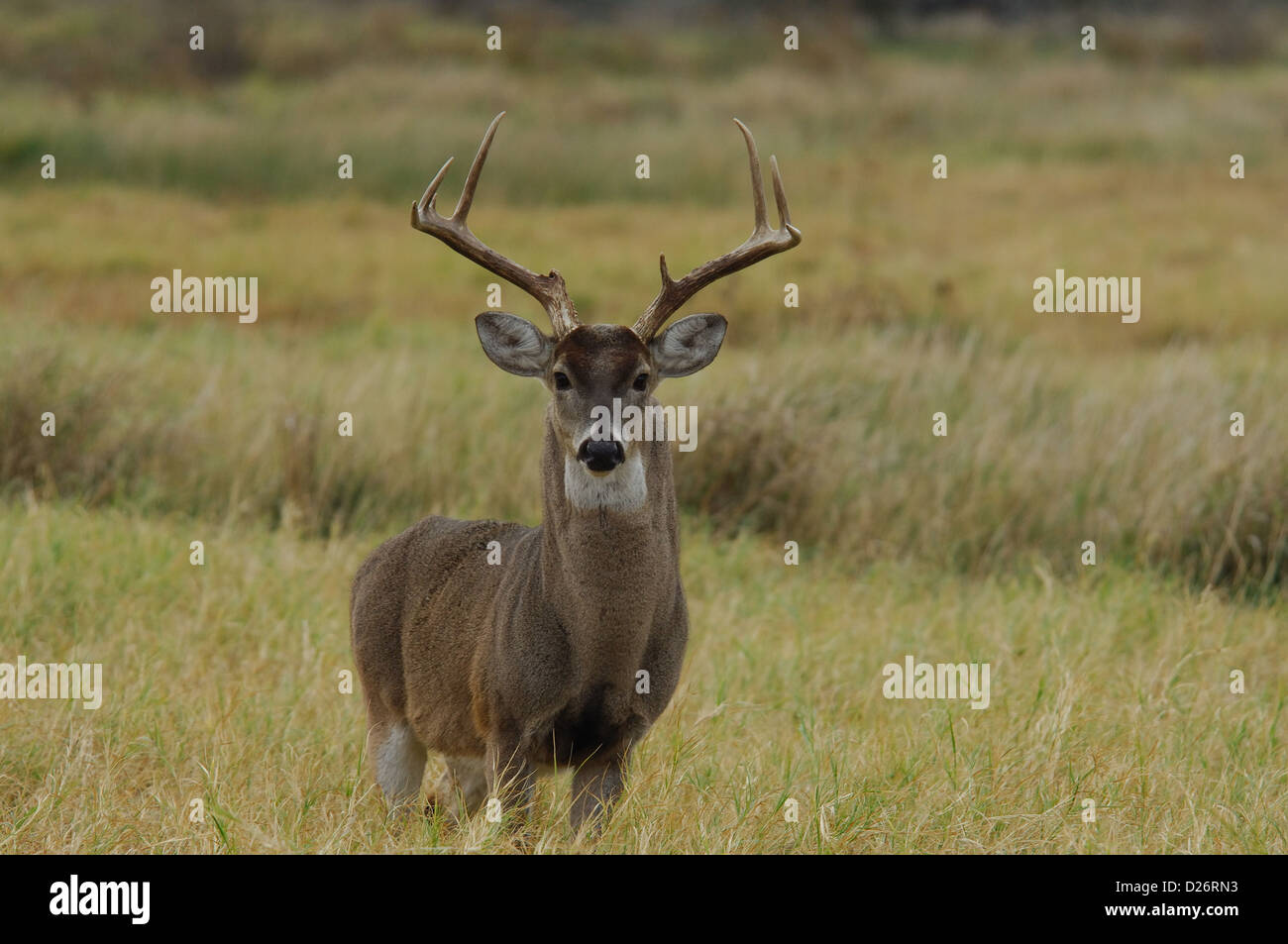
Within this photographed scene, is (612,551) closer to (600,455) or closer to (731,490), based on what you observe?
(600,455)

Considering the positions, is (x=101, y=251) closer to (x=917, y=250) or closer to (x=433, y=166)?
(x=433, y=166)

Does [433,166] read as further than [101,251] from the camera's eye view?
Yes

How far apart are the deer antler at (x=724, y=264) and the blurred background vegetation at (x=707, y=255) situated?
385cm

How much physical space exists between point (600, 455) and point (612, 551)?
444mm

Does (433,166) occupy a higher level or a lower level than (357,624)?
higher

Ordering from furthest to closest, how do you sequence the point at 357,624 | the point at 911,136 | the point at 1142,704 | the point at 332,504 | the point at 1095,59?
Answer: the point at 1095,59 → the point at 911,136 → the point at 332,504 → the point at 1142,704 → the point at 357,624

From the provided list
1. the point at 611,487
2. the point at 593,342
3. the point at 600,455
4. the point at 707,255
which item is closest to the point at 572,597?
the point at 611,487

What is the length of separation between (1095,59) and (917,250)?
17.3m

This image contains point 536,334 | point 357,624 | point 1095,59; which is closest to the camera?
point 536,334

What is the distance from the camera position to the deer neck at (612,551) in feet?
16.6

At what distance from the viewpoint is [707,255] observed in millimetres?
18203

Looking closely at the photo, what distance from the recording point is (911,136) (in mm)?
26391

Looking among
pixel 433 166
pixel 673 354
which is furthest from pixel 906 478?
pixel 433 166

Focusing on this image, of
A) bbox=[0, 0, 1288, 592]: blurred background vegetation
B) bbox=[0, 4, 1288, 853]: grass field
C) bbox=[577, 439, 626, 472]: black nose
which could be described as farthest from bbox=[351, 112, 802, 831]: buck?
bbox=[0, 0, 1288, 592]: blurred background vegetation
